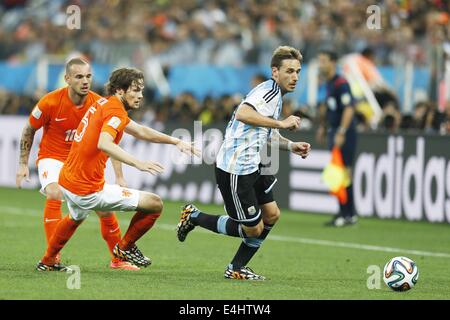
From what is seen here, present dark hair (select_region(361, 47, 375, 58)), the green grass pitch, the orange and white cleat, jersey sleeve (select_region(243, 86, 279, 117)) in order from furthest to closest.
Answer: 1. dark hair (select_region(361, 47, 375, 58))
2. the orange and white cleat
3. jersey sleeve (select_region(243, 86, 279, 117))
4. the green grass pitch

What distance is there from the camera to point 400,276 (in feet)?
32.4

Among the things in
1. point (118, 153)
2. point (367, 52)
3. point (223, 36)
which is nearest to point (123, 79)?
point (118, 153)

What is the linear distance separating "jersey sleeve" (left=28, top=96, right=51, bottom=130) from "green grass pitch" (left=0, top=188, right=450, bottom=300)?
145cm

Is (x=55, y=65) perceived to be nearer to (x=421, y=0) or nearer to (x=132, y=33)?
(x=132, y=33)

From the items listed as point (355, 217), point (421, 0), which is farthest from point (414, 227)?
point (421, 0)

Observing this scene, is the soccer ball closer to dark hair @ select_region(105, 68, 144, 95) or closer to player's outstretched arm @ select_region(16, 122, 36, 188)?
dark hair @ select_region(105, 68, 144, 95)

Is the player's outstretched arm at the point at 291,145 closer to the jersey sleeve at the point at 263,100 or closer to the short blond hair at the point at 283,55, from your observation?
the jersey sleeve at the point at 263,100

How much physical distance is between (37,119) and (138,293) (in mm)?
2707

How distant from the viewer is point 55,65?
26094mm

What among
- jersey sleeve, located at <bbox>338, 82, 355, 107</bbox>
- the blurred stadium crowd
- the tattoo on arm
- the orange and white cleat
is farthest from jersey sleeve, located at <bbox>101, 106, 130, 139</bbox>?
the blurred stadium crowd

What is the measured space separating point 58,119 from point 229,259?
2.71m

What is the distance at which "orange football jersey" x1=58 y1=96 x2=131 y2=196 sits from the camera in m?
10.2

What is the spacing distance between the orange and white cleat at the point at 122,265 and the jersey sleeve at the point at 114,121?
1622 millimetres

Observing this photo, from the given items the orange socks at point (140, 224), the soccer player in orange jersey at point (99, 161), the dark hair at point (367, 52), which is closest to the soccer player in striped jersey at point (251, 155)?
the soccer player in orange jersey at point (99, 161)
